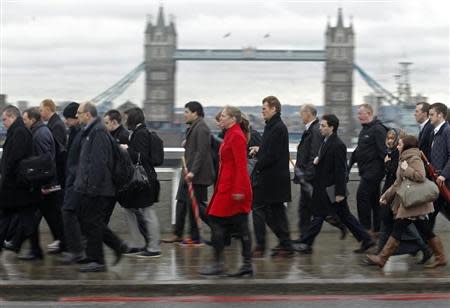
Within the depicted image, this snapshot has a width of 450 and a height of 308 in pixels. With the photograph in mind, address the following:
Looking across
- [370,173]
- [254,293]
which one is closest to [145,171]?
[254,293]

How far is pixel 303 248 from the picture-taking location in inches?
357

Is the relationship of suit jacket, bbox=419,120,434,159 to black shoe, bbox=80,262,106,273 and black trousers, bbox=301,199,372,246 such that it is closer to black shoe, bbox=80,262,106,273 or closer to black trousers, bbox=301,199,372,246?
black trousers, bbox=301,199,372,246

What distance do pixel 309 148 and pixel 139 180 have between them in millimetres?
2133

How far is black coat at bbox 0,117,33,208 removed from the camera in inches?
322

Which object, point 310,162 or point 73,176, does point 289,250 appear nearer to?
point 310,162

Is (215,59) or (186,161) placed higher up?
(215,59)

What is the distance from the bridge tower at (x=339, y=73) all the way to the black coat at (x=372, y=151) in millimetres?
140126

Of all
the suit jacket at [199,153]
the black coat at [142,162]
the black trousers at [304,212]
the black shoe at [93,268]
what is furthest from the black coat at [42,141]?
the black trousers at [304,212]

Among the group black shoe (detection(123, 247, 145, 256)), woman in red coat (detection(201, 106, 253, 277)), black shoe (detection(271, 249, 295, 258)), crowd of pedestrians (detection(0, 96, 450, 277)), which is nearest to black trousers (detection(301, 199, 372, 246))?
crowd of pedestrians (detection(0, 96, 450, 277))

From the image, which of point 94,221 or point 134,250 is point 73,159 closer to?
point 94,221

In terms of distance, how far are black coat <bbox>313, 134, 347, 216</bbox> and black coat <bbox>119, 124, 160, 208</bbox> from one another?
1684 mm

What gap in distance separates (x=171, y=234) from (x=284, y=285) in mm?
3476

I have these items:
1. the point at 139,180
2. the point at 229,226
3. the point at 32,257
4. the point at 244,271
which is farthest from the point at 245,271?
the point at 32,257

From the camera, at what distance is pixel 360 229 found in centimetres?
910
